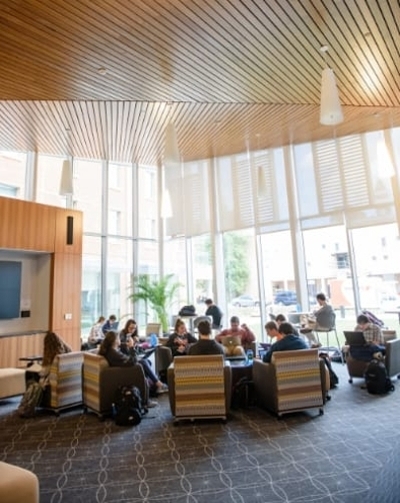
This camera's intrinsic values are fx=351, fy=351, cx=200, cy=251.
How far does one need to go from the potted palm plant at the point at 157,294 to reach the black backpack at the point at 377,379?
549cm

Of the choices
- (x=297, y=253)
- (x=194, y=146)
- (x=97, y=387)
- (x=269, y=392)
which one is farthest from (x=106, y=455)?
(x=194, y=146)

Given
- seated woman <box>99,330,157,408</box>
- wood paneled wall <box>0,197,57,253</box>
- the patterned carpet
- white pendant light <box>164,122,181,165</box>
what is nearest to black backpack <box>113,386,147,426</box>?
the patterned carpet

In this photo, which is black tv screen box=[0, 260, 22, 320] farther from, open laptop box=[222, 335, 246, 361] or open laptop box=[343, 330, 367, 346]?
open laptop box=[343, 330, 367, 346]

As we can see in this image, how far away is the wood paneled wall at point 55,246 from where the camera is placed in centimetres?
666

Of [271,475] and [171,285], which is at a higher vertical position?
[171,285]

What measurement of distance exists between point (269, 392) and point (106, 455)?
6.48 feet

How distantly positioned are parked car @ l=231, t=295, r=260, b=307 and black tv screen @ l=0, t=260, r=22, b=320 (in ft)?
17.5

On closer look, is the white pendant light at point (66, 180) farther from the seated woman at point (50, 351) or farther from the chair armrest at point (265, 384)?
the chair armrest at point (265, 384)

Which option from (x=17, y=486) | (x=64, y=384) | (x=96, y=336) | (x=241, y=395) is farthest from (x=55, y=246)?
(x=17, y=486)

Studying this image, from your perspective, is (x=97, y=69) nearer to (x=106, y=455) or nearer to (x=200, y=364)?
(x=200, y=364)

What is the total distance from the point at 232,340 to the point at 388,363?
2.42 m

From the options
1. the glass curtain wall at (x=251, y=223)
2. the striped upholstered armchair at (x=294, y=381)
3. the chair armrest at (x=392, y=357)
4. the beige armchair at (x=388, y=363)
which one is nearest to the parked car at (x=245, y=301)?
the glass curtain wall at (x=251, y=223)

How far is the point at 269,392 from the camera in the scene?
4.27 meters

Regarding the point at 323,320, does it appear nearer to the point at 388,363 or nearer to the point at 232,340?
the point at 388,363
